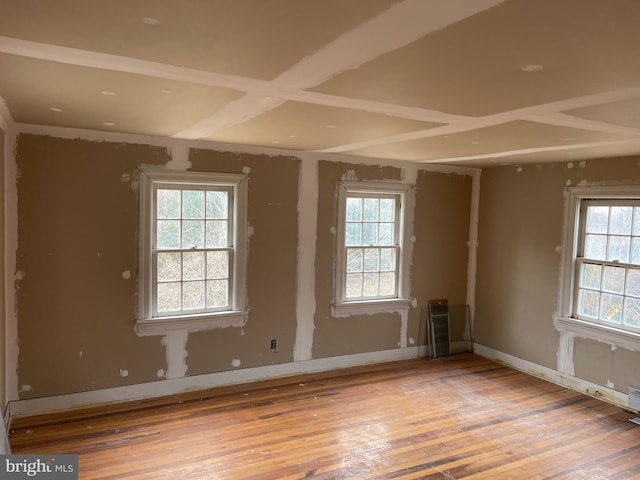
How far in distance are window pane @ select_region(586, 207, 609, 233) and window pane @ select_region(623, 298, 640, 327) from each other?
73 centimetres

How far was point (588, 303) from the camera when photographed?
4.91m

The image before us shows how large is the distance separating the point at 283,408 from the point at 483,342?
3.04 metres

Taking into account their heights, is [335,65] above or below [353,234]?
above

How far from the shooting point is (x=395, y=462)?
342 centimetres

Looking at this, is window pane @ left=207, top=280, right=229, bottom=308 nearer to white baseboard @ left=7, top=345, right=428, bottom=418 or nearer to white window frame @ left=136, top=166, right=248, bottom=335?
white window frame @ left=136, top=166, right=248, bottom=335

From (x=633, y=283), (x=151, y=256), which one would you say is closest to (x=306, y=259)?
(x=151, y=256)

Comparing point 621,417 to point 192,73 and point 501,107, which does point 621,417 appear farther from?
point 192,73

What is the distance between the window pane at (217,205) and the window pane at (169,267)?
522 mm

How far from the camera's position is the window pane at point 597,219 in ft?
15.6

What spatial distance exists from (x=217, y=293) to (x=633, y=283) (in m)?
4.03

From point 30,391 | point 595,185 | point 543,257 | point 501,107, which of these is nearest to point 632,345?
point 543,257

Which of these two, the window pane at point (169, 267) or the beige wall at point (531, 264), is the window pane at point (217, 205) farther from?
the beige wall at point (531, 264)

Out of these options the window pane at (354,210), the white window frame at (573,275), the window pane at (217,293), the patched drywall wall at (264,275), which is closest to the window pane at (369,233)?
the window pane at (354,210)

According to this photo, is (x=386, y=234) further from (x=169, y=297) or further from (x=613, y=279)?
(x=169, y=297)
